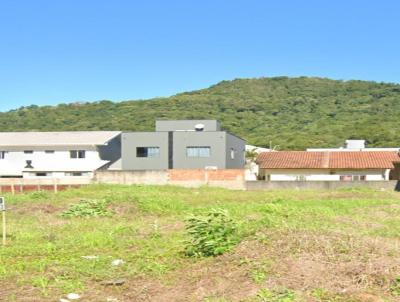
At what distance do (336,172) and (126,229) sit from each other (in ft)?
108

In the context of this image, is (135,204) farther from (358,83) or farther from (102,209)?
(358,83)

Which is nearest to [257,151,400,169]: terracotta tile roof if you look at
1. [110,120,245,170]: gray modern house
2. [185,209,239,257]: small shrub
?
[110,120,245,170]: gray modern house

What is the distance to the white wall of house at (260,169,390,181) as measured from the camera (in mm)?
44688

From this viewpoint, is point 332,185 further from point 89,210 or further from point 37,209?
point 37,209

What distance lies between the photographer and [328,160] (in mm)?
45844

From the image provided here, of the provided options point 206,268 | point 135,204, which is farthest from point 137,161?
point 206,268

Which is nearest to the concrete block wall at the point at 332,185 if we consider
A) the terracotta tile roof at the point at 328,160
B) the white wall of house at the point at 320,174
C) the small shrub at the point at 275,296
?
the terracotta tile roof at the point at 328,160

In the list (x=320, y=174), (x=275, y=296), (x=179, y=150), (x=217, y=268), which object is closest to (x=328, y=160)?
(x=320, y=174)

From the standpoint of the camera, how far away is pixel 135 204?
21.7 m

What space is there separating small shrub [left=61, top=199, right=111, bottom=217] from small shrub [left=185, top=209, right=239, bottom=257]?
1004cm

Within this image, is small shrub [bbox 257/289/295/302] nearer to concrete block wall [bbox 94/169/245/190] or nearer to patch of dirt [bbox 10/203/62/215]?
patch of dirt [bbox 10/203/62/215]

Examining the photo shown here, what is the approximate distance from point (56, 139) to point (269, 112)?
5838 centimetres

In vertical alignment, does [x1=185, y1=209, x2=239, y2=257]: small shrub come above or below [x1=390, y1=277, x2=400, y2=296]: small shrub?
above

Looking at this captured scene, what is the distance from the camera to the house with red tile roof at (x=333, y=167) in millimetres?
44562
